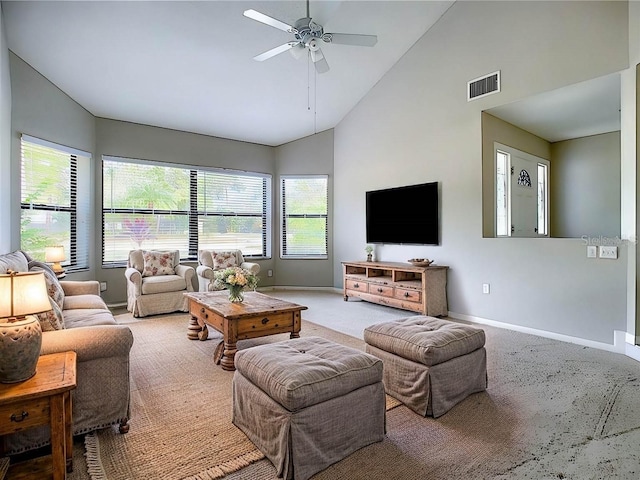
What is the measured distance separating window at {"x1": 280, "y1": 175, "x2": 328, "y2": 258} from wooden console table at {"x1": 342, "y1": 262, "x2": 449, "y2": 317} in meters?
1.28

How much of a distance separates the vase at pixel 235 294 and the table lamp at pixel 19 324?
5.96 ft

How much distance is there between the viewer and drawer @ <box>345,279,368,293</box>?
18.8 feet

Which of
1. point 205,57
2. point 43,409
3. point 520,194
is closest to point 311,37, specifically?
point 205,57

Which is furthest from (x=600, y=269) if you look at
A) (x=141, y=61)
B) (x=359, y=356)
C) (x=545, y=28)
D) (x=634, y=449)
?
(x=141, y=61)

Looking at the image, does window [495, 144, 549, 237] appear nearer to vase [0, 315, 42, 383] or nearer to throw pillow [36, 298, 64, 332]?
throw pillow [36, 298, 64, 332]

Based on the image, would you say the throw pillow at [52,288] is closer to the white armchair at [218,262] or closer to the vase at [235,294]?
the vase at [235,294]

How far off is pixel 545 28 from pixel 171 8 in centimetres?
385

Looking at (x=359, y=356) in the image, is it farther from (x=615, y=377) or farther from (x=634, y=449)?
(x=615, y=377)

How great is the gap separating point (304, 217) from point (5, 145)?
457cm

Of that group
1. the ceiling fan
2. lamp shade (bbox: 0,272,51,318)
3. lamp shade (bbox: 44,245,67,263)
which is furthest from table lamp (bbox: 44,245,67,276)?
the ceiling fan

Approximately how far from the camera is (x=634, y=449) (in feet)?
6.25

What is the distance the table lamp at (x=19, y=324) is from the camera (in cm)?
158

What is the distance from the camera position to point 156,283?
16.1 ft

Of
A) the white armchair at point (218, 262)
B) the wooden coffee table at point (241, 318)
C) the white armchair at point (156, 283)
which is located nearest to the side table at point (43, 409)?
the wooden coffee table at point (241, 318)
